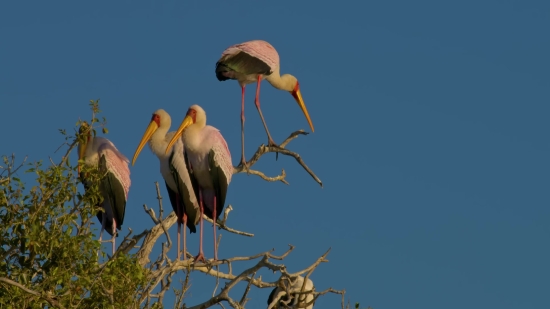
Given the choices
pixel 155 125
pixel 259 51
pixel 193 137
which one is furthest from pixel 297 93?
pixel 193 137

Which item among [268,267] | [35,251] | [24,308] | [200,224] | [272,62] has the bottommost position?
[24,308]

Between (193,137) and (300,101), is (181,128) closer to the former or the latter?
(193,137)

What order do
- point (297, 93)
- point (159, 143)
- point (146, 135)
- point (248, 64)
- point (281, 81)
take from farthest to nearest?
point (297, 93)
point (281, 81)
point (248, 64)
point (146, 135)
point (159, 143)

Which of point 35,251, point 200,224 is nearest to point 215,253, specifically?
point 200,224

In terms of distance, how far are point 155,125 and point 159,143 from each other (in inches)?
12.7

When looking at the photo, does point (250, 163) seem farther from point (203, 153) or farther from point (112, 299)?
point (112, 299)

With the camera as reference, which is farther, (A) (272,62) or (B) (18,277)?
(A) (272,62)

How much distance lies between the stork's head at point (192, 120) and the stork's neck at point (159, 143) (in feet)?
0.29

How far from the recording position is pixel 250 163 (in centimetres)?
1237

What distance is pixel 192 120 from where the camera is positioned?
12500 mm

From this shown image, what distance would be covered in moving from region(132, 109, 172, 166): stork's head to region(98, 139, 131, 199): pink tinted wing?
23cm

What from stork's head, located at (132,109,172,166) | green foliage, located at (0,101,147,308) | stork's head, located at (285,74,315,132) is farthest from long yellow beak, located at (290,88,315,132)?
green foliage, located at (0,101,147,308)

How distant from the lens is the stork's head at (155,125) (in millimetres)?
12922

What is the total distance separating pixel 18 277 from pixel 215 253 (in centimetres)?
276
